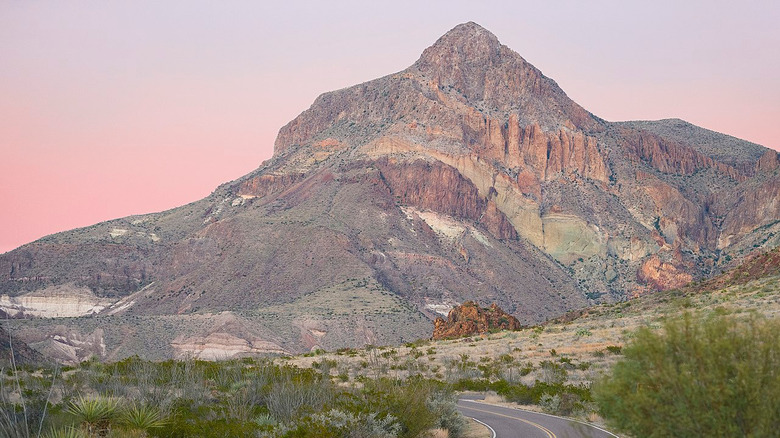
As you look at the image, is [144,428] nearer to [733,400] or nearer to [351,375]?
[733,400]

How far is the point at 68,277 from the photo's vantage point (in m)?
142

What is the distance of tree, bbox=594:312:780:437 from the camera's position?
9.71m

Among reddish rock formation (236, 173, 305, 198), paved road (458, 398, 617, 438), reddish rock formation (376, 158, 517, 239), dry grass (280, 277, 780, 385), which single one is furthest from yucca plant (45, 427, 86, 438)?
reddish rock formation (236, 173, 305, 198)

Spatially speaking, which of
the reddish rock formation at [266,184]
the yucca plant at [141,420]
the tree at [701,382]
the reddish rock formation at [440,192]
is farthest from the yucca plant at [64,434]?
the reddish rock formation at [266,184]

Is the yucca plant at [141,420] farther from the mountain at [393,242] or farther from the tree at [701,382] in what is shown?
the mountain at [393,242]

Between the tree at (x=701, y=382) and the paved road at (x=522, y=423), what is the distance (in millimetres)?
7442

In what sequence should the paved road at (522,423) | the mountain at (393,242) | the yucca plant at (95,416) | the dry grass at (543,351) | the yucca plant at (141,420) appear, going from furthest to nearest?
the mountain at (393,242), the dry grass at (543,351), the paved road at (522,423), the yucca plant at (141,420), the yucca plant at (95,416)

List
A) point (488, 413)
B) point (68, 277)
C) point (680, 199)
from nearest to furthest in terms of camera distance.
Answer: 1. point (488, 413)
2. point (68, 277)
3. point (680, 199)

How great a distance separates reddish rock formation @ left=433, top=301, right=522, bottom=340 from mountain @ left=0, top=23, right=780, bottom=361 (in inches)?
1177

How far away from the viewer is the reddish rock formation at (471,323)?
69.2 m

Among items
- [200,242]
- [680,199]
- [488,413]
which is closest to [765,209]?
[680,199]

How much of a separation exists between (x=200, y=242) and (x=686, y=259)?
106516 millimetres

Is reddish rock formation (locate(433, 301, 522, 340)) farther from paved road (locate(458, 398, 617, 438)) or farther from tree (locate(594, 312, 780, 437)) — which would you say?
tree (locate(594, 312, 780, 437))

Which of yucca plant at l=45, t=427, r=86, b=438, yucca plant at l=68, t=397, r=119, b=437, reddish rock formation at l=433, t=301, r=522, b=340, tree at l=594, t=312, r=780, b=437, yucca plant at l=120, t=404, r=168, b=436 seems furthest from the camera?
reddish rock formation at l=433, t=301, r=522, b=340
